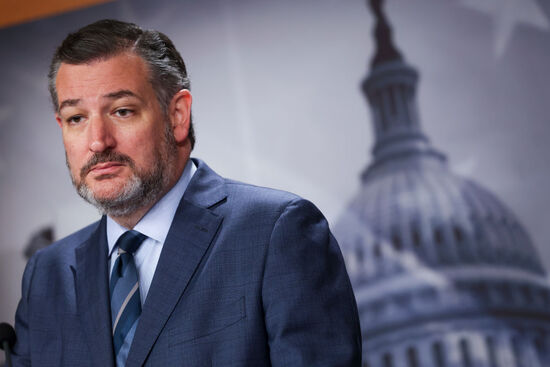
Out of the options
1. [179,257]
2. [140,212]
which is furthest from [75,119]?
[179,257]

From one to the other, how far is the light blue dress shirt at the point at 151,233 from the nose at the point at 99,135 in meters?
0.18

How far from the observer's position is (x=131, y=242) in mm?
1376

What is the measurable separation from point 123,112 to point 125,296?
370mm

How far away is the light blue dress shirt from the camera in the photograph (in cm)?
135

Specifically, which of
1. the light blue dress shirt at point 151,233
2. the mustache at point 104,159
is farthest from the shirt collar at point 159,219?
the mustache at point 104,159

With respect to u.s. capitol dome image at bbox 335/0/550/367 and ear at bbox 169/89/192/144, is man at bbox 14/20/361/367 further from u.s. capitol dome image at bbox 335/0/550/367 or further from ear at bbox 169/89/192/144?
u.s. capitol dome image at bbox 335/0/550/367

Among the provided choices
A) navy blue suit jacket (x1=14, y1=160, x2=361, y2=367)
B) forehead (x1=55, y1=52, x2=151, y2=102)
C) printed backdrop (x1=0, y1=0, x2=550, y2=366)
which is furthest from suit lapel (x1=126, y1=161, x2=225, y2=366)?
printed backdrop (x1=0, y1=0, x2=550, y2=366)

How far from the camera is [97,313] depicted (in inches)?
52.6

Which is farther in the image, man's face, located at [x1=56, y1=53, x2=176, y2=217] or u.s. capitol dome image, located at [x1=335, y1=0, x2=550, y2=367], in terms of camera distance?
u.s. capitol dome image, located at [x1=335, y1=0, x2=550, y2=367]

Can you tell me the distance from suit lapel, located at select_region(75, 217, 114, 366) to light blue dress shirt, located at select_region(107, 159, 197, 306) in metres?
0.03

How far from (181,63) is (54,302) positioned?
23.9 inches

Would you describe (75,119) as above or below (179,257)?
above

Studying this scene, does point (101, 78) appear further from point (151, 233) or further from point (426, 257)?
point (426, 257)

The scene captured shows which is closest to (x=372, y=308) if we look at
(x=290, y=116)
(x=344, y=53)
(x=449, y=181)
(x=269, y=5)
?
(x=449, y=181)
